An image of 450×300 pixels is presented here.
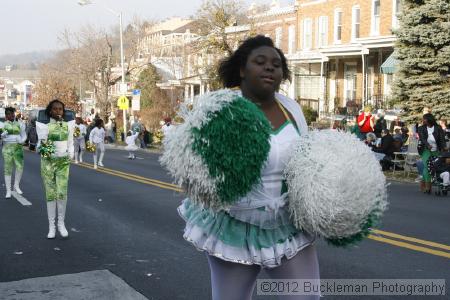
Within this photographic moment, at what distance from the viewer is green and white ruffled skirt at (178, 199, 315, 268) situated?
10.3 ft

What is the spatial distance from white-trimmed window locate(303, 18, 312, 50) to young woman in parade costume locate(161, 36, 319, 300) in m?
33.9

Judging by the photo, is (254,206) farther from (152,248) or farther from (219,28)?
(219,28)

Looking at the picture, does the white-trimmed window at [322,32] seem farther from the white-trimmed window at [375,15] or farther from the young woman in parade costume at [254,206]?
the young woman in parade costume at [254,206]

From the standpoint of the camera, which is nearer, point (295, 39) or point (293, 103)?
point (293, 103)

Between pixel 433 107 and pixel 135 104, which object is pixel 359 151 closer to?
pixel 433 107

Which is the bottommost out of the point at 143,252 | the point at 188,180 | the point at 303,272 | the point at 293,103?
the point at 143,252

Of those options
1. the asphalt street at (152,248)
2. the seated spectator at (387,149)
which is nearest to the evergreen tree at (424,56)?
the seated spectator at (387,149)

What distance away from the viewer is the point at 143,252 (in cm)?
743

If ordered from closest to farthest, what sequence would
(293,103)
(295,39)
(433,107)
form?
(293,103) → (433,107) → (295,39)

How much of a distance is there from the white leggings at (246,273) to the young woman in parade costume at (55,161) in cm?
553

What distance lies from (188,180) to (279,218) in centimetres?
51

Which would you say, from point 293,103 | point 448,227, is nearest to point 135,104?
point 448,227

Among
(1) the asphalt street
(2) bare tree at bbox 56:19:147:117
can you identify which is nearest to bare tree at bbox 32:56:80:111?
(2) bare tree at bbox 56:19:147:117

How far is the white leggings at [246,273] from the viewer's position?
3184 millimetres
